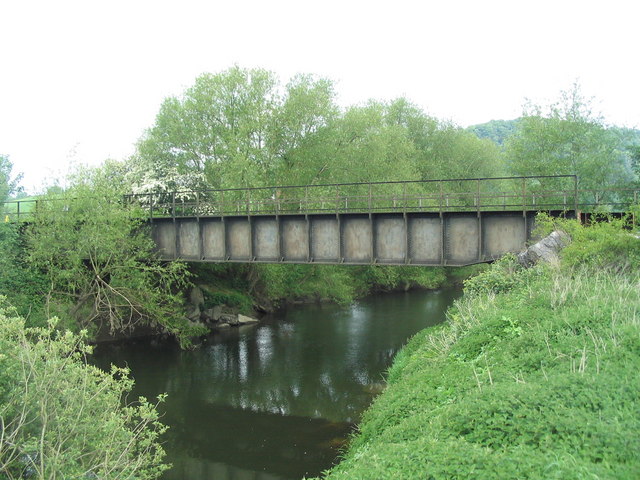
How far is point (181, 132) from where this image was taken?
139 feet

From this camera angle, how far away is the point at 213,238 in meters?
27.5

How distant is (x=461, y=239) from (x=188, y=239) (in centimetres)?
1435

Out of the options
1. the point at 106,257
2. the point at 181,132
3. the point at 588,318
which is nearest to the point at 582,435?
the point at 588,318

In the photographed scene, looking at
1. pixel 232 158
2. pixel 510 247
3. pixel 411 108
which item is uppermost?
pixel 411 108

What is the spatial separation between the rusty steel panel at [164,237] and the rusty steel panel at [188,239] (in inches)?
18.3

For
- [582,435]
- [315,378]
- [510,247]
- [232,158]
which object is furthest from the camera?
[232,158]

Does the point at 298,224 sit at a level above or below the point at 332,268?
above

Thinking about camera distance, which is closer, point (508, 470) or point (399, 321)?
point (508, 470)

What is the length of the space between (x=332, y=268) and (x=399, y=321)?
7.88 m

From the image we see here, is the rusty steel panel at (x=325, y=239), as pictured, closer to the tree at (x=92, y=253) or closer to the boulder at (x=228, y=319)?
the tree at (x=92, y=253)

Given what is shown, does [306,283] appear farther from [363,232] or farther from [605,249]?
[605,249]

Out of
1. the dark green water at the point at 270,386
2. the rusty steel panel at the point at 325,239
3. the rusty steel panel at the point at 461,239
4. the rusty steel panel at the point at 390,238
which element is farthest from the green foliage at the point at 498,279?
the rusty steel panel at the point at 325,239

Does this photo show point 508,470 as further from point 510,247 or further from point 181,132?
point 181,132

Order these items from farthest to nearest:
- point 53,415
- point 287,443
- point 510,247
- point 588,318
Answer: point 510,247
point 287,443
point 588,318
point 53,415
